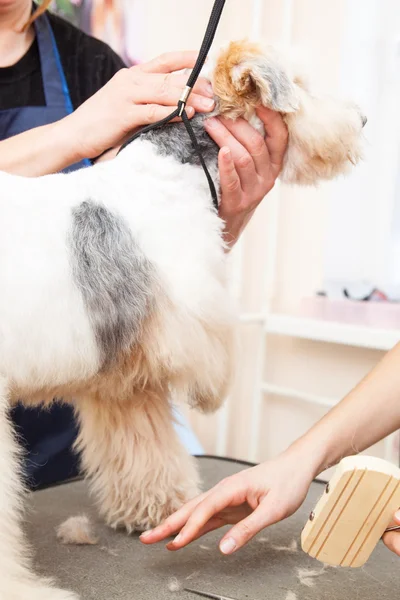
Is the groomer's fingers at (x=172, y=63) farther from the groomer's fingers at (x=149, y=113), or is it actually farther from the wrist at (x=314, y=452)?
the wrist at (x=314, y=452)

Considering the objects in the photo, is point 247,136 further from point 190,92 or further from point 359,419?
point 359,419

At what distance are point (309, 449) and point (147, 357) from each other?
9.1 inches

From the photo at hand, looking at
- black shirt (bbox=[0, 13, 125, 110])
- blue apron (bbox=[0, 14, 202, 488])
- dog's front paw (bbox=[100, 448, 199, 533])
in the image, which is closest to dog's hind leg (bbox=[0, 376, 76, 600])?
dog's front paw (bbox=[100, 448, 199, 533])

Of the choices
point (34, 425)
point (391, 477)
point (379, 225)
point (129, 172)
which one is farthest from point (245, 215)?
point (379, 225)

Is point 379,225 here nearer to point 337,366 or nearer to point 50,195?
point 337,366

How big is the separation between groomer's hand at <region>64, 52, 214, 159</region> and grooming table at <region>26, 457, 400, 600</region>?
551 mm

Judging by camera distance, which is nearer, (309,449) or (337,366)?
(309,449)

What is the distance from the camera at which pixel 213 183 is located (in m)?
0.85

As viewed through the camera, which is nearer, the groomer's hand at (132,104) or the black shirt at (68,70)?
the groomer's hand at (132,104)

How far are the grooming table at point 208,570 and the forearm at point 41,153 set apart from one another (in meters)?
0.52

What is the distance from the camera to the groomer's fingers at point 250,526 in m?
0.71

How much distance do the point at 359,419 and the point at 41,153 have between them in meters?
0.58

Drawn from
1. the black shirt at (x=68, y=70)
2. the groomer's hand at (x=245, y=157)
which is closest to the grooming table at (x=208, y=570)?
the groomer's hand at (x=245, y=157)

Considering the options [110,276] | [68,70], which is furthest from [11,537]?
[68,70]
